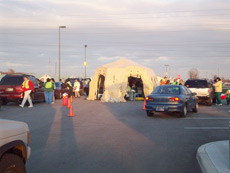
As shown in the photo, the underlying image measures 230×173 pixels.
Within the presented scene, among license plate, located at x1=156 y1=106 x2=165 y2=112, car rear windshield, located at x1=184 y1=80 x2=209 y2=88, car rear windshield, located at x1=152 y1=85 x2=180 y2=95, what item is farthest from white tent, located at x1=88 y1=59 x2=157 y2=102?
license plate, located at x1=156 y1=106 x2=165 y2=112

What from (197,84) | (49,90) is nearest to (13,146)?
(49,90)

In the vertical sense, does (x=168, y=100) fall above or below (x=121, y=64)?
below

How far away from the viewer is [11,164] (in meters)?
4.09

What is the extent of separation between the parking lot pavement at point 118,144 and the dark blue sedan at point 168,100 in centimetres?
112

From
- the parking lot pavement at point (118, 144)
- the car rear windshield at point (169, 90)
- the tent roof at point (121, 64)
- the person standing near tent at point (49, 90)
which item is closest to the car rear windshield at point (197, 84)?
the car rear windshield at point (169, 90)

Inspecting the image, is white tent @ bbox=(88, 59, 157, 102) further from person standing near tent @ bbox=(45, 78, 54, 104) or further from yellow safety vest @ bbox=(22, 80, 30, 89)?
yellow safety vest @ bbox=(22, 80, 30, 89)

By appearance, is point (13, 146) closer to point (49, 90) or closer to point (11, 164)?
point (11, 164)

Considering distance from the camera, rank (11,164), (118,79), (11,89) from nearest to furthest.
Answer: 1. (11,164)
2. (11,89)
3. (118,79)

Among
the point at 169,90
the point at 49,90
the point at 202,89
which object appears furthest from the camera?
the point at 49,90

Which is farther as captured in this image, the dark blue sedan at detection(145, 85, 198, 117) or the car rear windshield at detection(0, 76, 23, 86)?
the car rear windshield at detection(0, 76, 23, 86)

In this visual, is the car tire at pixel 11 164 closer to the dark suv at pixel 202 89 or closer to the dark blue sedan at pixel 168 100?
the dark blue sedan at pixel 168 100

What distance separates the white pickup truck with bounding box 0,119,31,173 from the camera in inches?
157

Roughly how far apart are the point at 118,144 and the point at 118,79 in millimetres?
17248

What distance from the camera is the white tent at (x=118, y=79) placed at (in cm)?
2465
